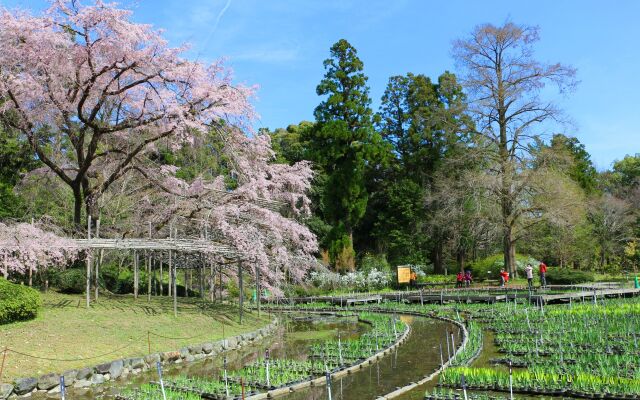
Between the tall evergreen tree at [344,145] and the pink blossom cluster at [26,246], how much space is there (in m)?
22.9

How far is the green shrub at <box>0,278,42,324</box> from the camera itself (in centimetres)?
1294

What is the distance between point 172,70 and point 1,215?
839cm

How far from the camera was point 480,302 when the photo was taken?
2453cm

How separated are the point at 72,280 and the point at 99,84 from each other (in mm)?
6455

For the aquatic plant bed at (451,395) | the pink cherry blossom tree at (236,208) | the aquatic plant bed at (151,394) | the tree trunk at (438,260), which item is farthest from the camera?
the tree trunk at (438,260)

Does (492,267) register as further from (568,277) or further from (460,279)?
(568,277)

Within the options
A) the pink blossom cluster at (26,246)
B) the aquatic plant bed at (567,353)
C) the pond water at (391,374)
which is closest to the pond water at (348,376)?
the pond water at (391,374)

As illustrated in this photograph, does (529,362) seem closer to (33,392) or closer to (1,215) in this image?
(33,392)

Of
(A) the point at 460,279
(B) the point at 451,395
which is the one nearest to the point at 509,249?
(A) the point at 460,279

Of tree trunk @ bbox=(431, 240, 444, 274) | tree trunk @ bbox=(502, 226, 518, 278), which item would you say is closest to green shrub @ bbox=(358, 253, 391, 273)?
tree trunk @ bbox=(431, 240, 444, 274)

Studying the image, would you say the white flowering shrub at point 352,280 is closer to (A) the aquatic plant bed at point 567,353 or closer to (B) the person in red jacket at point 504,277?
(B) the person in red jacket at point 504,277

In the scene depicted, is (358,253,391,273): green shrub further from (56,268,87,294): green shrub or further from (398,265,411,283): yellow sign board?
(56,268,87,294): green shrub

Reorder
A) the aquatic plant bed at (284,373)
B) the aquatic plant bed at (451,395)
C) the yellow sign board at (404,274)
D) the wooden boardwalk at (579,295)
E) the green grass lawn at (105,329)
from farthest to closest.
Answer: the yellow sign board at (404,274), the wooden boardwalk at (579,295), the green grass lawn at (105,329), the aquatic plant bed at (284,373), the aquatic plant bed at (451,395)

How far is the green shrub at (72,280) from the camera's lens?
18.0 m
